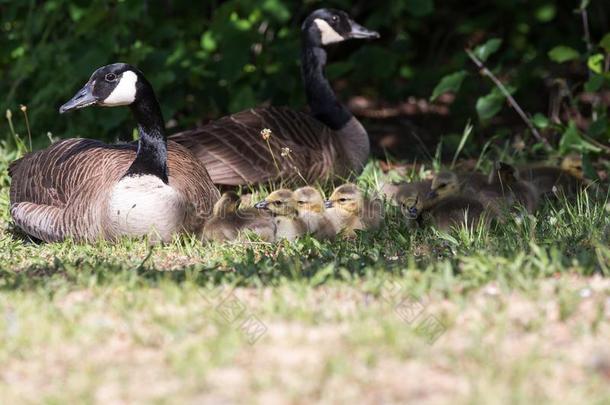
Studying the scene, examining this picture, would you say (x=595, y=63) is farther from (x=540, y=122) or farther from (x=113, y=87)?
(x=113, y=87)

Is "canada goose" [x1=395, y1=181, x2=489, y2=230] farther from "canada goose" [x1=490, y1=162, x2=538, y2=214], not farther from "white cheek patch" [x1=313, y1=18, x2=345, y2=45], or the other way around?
"white cheek patch" [x1=313, y1=18, x2=345, y2=45]

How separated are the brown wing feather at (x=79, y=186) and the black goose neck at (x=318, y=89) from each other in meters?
2.03

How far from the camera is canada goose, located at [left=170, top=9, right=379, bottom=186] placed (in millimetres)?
8500

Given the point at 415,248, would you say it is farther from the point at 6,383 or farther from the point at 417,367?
the point at 6,383

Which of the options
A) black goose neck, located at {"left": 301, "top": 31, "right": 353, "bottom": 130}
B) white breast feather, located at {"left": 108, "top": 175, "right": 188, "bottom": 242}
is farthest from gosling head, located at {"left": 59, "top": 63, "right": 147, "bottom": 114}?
black goose neck, located at {"left": 301, "top": 31, "right": 353, "bottom": 130}

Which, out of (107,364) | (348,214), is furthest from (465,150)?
(107,364)

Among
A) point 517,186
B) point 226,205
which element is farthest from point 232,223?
point 517,186

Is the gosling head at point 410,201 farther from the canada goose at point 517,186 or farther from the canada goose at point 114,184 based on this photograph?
the canada goose at point 114,184

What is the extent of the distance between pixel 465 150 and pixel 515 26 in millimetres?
3595

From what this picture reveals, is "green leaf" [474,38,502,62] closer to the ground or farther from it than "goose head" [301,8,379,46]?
closer to the ground

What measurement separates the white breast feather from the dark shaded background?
2.95 meters

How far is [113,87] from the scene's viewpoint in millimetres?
7070

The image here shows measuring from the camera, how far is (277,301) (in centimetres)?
471

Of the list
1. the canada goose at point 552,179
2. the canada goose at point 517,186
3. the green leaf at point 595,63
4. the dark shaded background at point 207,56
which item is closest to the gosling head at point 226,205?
the canada goose at point 517,186
